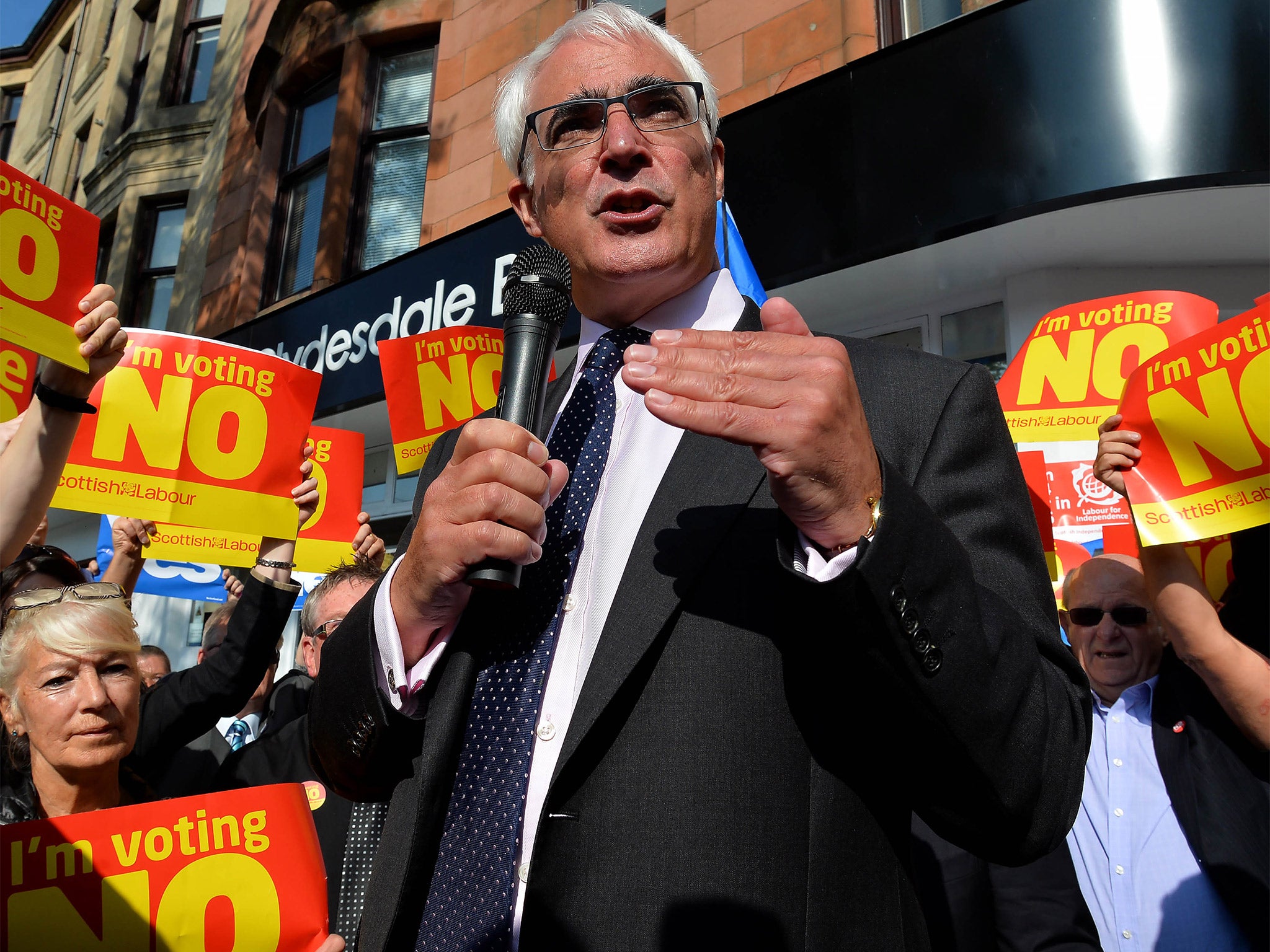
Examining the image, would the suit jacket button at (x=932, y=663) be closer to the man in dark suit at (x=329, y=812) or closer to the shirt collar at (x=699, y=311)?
the shirt collar at (x=699, y=311)

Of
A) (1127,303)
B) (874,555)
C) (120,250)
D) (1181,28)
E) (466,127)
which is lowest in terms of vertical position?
(874,555)

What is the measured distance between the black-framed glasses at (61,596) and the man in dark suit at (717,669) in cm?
166

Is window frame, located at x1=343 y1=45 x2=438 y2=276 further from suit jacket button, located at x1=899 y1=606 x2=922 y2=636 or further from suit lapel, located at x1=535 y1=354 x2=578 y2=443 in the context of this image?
suit jacket button, located at x1=899 y1=606 x2=922 y2=636

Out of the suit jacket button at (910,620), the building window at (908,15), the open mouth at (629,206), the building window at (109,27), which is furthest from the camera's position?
the building window at (109,27)

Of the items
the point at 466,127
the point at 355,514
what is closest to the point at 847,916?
the point at 355,514

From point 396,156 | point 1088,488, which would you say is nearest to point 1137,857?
point 1088,488

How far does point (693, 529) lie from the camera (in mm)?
1121

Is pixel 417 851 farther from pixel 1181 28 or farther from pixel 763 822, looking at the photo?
pixel 1181 28

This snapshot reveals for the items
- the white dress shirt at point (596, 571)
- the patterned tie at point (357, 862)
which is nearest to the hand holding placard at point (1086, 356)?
the white dress shirt at point (596, 571)

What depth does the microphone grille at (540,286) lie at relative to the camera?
1344 millimetres

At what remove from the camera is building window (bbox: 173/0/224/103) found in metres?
13.6

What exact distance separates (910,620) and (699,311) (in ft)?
2.24

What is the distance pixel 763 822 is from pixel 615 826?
16 centimetres

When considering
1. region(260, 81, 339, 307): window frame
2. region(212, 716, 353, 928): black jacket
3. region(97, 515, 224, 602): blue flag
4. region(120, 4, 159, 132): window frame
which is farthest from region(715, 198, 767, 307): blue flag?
region(120, 4, 159, 132): window frame
